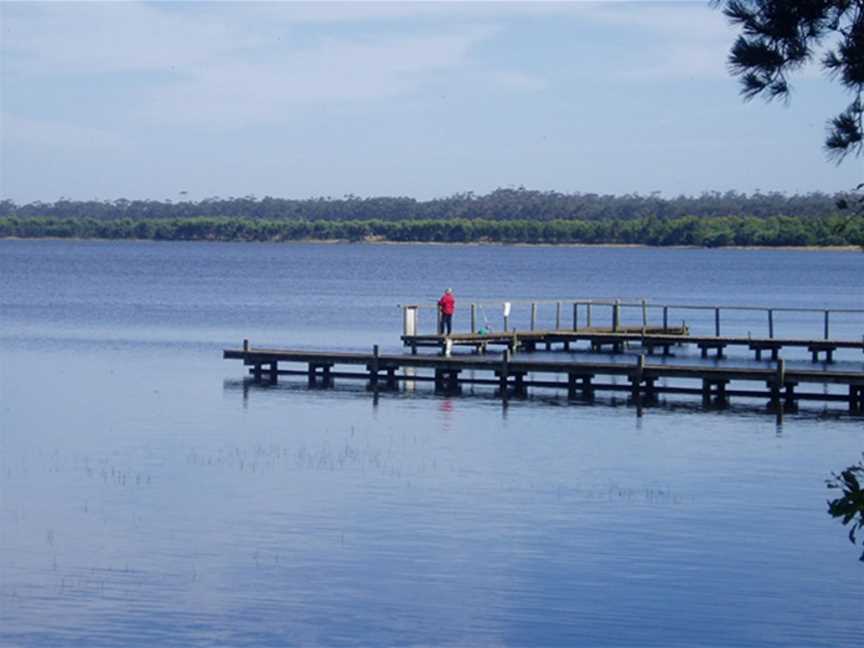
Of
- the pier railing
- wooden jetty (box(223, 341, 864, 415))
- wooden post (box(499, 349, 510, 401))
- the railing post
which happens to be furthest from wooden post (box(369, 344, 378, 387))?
the pier railing

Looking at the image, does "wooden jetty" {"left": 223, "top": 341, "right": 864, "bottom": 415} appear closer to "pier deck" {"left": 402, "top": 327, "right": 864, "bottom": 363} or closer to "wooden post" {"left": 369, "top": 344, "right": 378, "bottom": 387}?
"wooden post" {"left": 369, "top": 344, "right": 378, "bottom": 387}

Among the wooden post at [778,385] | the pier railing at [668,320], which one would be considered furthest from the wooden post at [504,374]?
the pier railing at [668,320]

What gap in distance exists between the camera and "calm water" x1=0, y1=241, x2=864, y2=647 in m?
17.4

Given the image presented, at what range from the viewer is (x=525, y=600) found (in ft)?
59.6

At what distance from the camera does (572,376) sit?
38438 mm

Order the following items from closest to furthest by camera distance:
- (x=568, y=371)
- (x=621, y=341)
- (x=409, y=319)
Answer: (x=568, y=371)
(x=409, y=319)
(x=621, y=341)

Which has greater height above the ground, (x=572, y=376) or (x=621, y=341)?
(x=621, y=341)

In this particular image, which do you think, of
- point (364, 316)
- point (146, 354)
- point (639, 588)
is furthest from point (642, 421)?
point (364, 316)

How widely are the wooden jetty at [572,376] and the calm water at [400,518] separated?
2.30ft

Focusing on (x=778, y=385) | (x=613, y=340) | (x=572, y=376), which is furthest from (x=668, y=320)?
(x=778, y=385)

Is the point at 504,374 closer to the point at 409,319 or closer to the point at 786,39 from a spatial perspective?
the point at 409,319

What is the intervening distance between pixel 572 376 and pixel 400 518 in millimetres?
16548

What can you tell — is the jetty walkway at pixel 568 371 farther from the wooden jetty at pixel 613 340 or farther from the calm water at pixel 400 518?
the calm water at pixel 400 518

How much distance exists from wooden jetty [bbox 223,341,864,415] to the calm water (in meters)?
0.70
